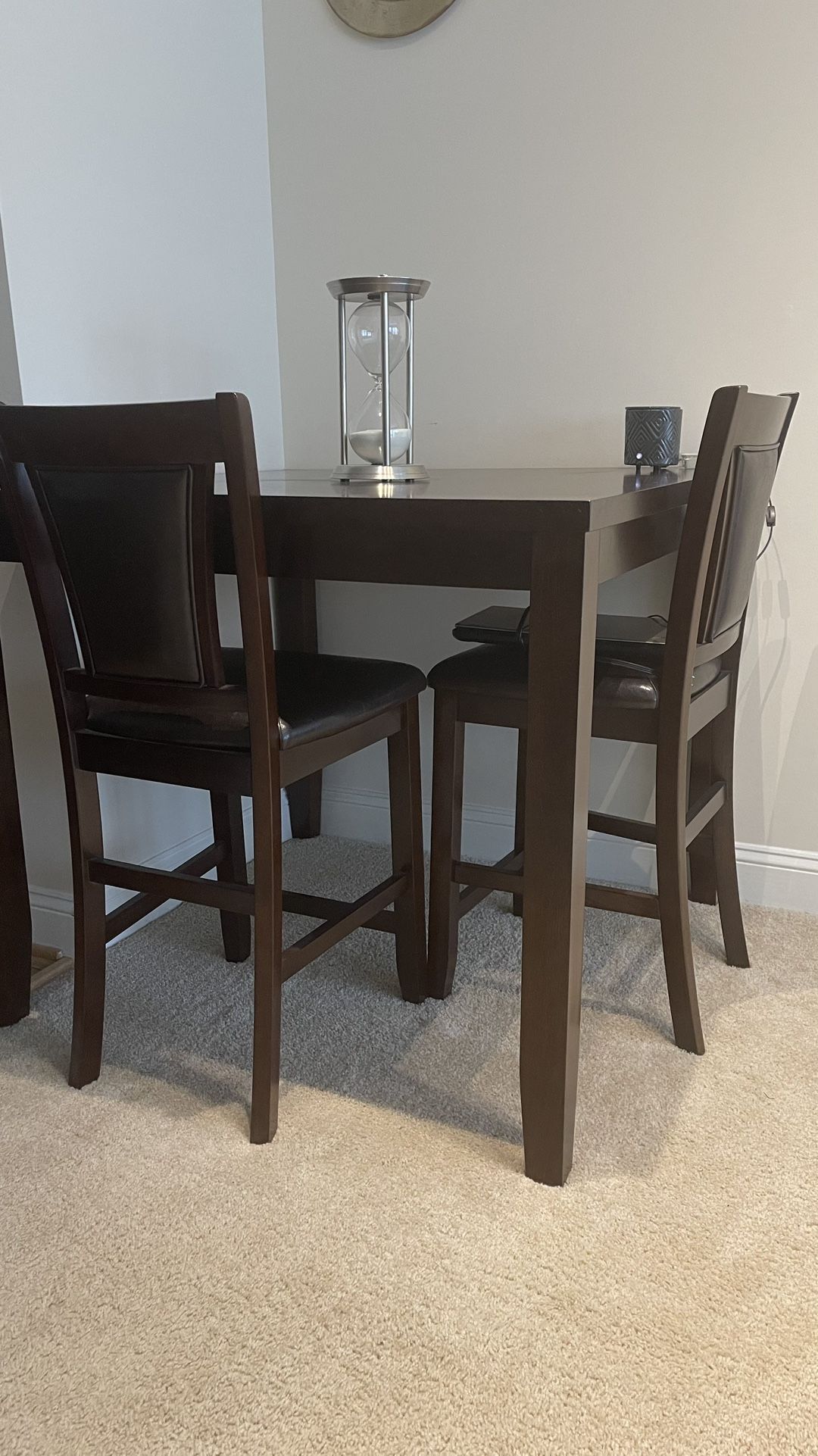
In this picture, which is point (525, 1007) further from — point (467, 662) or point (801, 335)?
point (801, 335)

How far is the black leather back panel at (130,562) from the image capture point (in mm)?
1402

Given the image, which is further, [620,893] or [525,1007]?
[620,893]

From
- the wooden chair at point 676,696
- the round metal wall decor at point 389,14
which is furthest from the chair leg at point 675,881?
the round metal wall decor at point 389,14

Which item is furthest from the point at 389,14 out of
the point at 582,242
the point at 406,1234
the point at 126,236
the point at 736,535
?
the point at 406,1234

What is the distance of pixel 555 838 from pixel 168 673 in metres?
0.57

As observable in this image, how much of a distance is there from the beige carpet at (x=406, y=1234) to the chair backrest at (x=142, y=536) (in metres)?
0.63

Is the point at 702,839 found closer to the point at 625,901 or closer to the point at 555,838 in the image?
the point at 625,901

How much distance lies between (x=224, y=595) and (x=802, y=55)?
5.05ft

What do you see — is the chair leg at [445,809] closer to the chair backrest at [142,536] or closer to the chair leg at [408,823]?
the chair leg at [408,823]

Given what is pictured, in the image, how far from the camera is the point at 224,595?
2490 millimetres

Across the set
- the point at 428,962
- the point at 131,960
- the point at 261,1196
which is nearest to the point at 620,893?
the point at 428,962

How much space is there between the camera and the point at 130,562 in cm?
144

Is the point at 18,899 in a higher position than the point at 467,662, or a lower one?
lower

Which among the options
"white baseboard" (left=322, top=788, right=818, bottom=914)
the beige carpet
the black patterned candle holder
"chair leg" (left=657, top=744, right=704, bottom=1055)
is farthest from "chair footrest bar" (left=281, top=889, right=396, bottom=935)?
the black patterned candle holder
